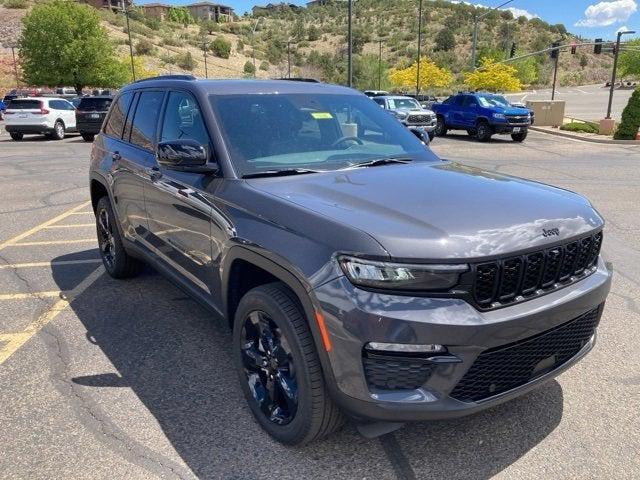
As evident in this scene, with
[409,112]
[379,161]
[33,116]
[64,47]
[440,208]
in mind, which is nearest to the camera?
[440,208]

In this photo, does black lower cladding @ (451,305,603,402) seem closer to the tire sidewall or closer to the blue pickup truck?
the tire sidewall

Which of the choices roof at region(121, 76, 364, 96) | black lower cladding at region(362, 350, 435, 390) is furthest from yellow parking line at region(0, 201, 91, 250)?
black lower cladding at region(362, 350, 435, 390)

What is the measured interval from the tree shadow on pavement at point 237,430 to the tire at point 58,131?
21.2 meters

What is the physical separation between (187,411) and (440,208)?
6.00 ft

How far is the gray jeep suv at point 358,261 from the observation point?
7.62ft

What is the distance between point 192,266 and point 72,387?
1.04m

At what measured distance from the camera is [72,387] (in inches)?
136

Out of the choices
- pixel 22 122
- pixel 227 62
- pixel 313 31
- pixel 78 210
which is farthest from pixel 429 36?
pixel 78 210

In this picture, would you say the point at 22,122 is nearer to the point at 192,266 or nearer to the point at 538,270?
the point at 192,266

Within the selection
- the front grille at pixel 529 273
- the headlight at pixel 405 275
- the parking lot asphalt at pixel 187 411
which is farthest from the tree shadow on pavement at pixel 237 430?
the headlight at pixel 405 275

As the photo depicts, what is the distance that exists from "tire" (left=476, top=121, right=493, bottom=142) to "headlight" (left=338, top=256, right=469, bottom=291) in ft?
69.3

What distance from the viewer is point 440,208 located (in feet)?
8.77

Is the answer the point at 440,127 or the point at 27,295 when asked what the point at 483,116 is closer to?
the point at 440,127

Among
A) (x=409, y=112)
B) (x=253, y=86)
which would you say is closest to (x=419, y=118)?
(x=409, y=112)
